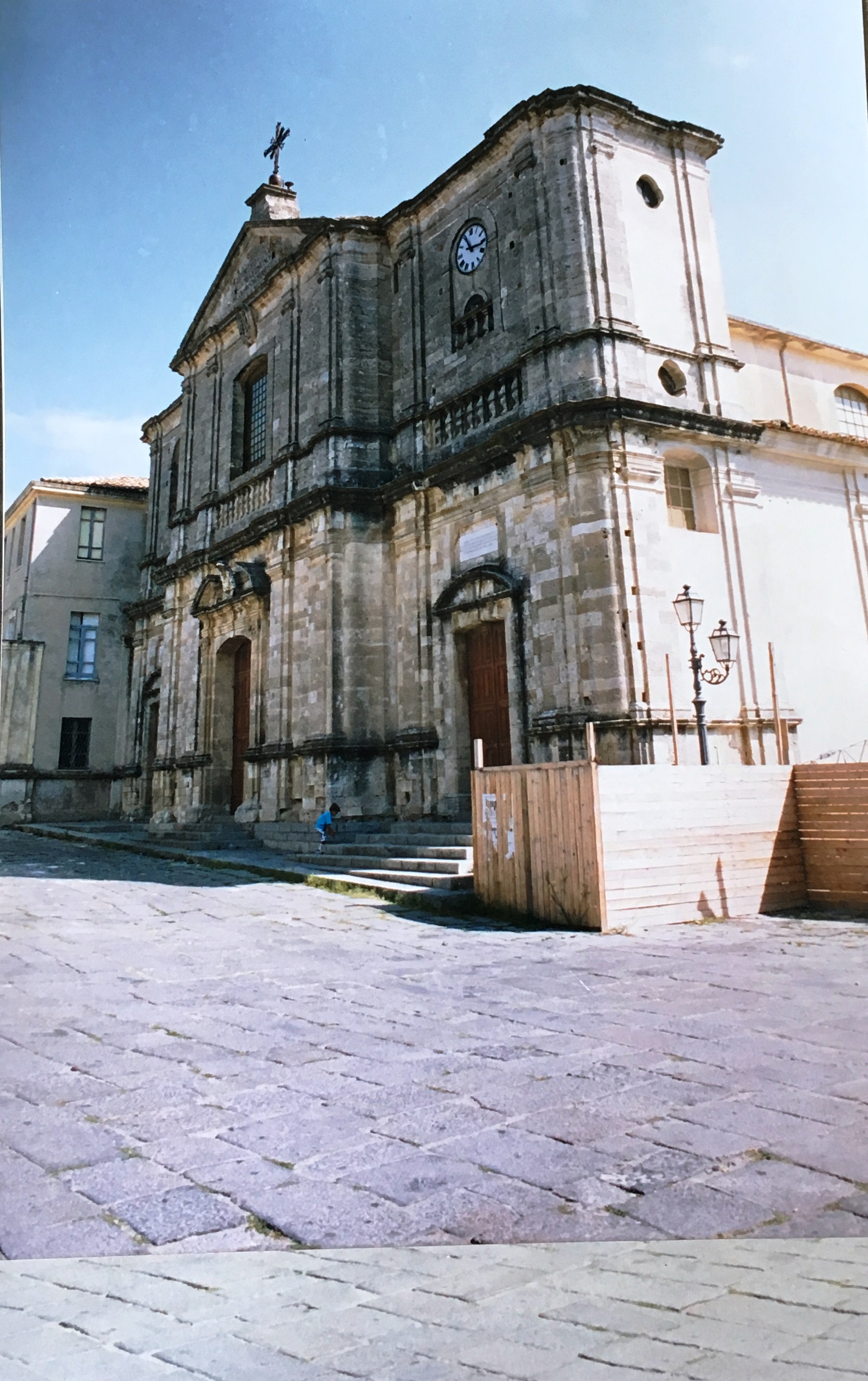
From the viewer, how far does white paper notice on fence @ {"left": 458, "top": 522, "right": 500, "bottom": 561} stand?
13.8 m

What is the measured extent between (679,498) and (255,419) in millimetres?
10957

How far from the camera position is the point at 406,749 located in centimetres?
1483

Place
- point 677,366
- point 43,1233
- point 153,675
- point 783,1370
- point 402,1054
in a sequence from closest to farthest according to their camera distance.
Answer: point 783,1370 → point 43,1233 → point 402,1054 → point 677,366 → point 153,675

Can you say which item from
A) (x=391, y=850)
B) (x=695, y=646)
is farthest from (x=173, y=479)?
(x=695, y=646)

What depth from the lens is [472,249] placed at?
15312 millimetres

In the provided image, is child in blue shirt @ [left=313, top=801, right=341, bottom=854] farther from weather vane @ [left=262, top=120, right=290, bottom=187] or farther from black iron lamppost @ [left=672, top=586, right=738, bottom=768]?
weather vane @ [left=262, top=120, right=290, bottom=187]

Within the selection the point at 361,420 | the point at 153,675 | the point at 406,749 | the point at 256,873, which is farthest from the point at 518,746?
the point at 153,675

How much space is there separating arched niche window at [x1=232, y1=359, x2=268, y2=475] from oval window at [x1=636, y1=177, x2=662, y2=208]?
9029 millimetres

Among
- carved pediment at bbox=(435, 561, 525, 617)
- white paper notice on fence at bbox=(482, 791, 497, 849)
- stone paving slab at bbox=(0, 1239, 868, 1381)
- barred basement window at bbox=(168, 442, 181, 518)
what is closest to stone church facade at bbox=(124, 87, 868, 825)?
carved pediment at bbox=(435, 561, 525, 617)

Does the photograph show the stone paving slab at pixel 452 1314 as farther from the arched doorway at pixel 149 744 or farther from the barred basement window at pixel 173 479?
the barred basement window at pixel 173 479

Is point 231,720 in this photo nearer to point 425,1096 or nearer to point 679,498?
point 679,498

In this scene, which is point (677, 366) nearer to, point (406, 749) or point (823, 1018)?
point (406, 749)

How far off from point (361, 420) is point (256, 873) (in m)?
8.68

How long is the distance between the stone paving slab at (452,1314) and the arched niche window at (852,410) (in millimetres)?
18861
